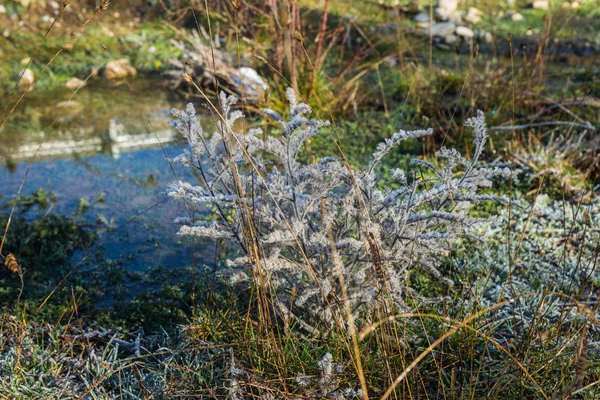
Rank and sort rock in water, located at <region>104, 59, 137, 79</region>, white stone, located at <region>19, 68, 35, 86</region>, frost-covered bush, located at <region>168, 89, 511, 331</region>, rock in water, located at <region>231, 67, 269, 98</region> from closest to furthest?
1. frost-covered bush, located at <region>168, 89, 511, 331</region>
2. rock in water, located at <region>231, 67, 269, 98</region>
3. white stone, located at <region>19, 68, 35, 86</region>
4. rock in water, located at <region>104, 59, 137, 79</region>

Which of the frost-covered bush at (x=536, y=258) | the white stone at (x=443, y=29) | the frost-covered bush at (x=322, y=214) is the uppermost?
the frost-covered bush at (x=322, y=214)

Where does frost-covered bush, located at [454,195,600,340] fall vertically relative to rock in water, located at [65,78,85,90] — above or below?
below

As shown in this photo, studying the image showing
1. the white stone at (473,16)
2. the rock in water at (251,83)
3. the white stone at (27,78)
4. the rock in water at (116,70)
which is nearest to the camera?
the rock in water at (251,83)

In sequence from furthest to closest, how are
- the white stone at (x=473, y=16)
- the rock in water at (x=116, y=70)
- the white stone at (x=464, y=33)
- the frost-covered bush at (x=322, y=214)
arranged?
the white stone at (x=473, y=16) → the white stone at (x=464, y=33) → the rock in water at (x=116, y=70) → the frost-covered bush at (x=322, y=214)

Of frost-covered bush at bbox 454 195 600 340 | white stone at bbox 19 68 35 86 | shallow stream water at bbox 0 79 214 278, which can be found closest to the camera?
frost-covered bush at bbox 454 195 600 340

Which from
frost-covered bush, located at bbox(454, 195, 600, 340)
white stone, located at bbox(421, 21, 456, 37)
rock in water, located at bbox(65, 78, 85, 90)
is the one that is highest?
white stone, located at bbox(421, 21, 456, 37)

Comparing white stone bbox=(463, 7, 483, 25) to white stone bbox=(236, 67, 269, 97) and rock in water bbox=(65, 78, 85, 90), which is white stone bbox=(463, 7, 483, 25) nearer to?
white stone bbox=(236, 67, 269, 97)

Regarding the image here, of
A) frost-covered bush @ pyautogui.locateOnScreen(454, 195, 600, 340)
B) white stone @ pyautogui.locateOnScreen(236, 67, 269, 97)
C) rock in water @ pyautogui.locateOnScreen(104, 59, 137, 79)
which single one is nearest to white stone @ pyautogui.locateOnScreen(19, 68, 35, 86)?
rock in water @ pyautogui.locateOnScreen(104, 59, 137, 79)

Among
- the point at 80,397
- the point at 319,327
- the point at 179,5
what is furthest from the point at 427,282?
the point at 179,5

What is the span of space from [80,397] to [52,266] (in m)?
1.38

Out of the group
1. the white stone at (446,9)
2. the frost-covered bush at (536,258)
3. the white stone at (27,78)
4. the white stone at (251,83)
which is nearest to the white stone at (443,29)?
the white stone at (446,9)

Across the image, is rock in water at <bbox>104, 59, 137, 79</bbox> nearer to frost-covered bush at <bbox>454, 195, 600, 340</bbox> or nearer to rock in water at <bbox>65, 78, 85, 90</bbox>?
rock in water at <bbox>65, 78, 85, 90</bbox>

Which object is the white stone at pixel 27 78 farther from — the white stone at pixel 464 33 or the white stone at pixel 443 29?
the white stone at pixel 464 33

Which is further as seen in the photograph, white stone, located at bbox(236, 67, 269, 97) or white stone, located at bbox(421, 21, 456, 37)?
white stone, located at bbox(421, 21, 456, 37)
